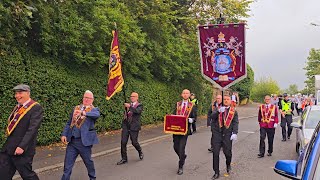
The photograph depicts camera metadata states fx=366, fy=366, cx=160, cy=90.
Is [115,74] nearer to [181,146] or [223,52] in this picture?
[181,146]

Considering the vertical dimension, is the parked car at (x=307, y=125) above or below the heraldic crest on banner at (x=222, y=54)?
below

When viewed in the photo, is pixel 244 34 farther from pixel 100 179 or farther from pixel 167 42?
pixel 167 42

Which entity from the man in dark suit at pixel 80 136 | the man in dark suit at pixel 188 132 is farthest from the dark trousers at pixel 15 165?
the man in dark suit at pixel 188 132

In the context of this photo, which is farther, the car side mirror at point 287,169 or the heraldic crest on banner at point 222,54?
the heraldic crest on banner at point 222,54

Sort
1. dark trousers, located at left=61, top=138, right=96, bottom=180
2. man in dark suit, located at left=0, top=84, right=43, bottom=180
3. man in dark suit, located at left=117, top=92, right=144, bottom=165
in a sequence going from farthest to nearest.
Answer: man in dark suit, located at left=117, top=92, right=144, bottom=165, dark trousers, located at left=61, top=138, right=96, bottom=180, man in dark suit, located at left=0, top=84, right=43, bottom=180

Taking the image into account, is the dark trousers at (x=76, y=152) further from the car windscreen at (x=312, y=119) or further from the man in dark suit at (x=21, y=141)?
the car windscreen at (x=312, y=119)

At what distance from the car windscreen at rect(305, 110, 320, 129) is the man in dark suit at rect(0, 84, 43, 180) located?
23.9 ft

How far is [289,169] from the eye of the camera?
3.59 meters

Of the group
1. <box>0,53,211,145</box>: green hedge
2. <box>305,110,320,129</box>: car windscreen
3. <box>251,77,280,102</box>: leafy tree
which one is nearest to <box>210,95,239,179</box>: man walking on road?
<box>305,110,320,129</box>: car windscreen

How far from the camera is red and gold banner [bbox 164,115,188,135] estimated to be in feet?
26.8

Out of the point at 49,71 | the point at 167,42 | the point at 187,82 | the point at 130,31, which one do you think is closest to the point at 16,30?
the point at 49,71

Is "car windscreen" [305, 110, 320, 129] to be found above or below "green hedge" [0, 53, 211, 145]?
below

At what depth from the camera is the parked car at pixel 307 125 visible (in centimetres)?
910

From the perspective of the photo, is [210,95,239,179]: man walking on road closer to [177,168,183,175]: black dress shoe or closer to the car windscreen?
[177,168,183,175]: black dress shoe
